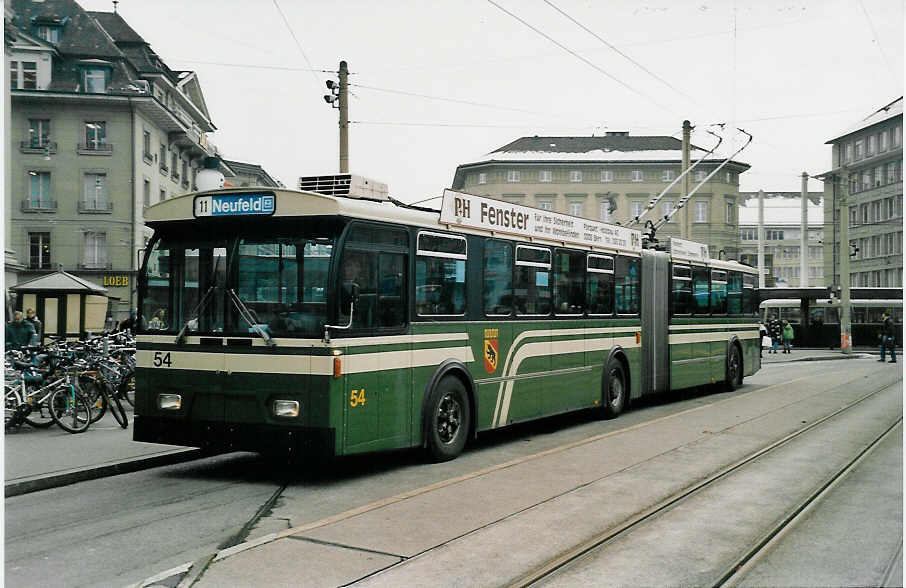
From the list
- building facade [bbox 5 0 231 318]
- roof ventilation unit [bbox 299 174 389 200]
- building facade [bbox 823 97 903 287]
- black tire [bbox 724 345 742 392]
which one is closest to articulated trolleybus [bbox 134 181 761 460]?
roof ventilation unit [bbox 299 174 389 200]

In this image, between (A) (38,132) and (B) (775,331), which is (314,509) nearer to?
(A) (38,132)

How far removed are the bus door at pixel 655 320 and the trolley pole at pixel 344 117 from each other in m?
6.46

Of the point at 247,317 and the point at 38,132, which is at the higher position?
the point at 38,132

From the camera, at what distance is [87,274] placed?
135 feet

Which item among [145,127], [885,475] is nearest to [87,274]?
[145,127]

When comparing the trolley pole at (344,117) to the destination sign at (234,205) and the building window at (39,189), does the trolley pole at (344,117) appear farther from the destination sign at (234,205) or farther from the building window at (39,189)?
the building window at (39,189)

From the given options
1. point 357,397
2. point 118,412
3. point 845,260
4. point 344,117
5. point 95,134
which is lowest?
point 118,412

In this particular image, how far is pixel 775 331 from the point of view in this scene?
45.7m

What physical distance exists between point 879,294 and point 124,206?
37.5 meters

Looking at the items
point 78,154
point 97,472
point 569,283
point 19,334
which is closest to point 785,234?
point 78,154

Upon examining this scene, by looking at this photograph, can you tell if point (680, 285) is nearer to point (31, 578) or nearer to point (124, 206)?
point (31, 578)

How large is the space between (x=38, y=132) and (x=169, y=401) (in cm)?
3654

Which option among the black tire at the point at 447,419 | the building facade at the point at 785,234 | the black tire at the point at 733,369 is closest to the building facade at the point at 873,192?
the black tire at the point at 733,369

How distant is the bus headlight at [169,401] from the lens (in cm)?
887
